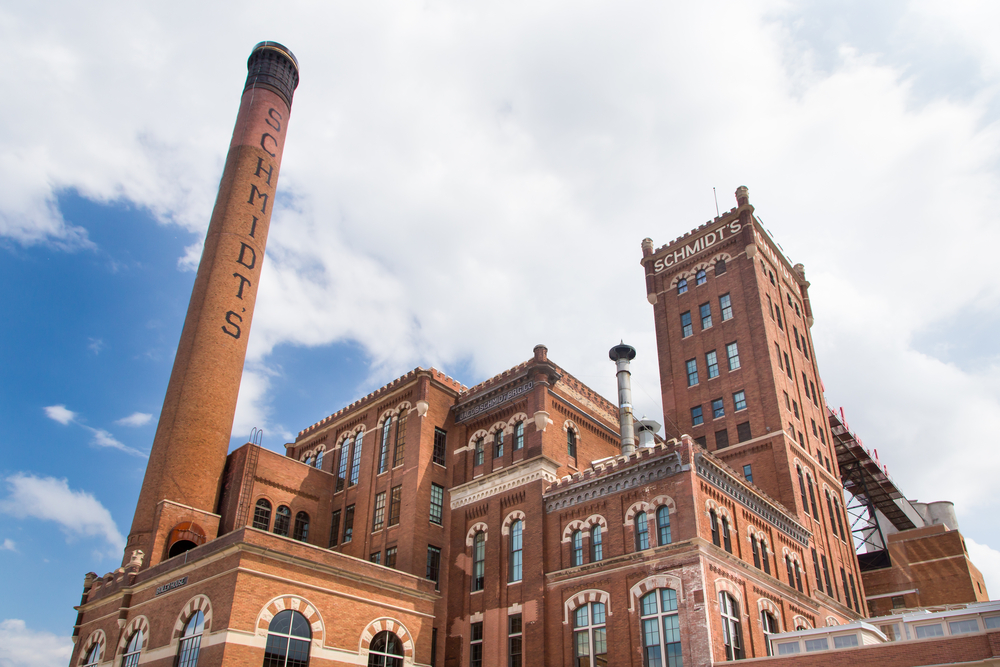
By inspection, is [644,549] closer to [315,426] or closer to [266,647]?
[266,647]

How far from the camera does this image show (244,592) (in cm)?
3053

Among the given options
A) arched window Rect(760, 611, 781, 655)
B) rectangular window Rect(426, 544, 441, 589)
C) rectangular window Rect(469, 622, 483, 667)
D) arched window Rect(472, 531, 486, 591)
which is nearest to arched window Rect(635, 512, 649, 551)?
arched window Rect(760, 611, 781, 655)

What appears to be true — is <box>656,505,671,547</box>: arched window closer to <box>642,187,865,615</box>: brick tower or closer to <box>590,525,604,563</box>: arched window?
<box>590,525,604,563</box>: arched window

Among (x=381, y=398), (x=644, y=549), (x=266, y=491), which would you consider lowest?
(x=644, y=549)

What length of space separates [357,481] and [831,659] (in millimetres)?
29061

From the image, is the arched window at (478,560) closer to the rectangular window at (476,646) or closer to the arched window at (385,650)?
the rectangular window at (476,646)

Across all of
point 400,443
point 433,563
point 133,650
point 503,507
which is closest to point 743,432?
point 503,507

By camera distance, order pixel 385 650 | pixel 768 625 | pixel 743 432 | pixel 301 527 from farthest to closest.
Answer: pixel 743 432, pixel 301 527, pixel 385 650, pixel 768 625

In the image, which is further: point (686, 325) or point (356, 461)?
point (686, 325)

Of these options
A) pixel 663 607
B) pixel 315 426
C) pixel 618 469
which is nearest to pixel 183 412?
pixel 315 426

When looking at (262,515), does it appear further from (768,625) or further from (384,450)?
(768,625)

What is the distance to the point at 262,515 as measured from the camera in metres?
43.5

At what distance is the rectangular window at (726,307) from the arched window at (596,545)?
22.2m

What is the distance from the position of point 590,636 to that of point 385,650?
10057 millimetres
